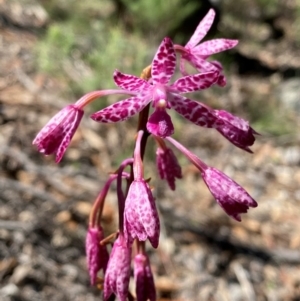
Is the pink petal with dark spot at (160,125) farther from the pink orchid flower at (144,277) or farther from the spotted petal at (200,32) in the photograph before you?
the pink orchid flower at (144,277)

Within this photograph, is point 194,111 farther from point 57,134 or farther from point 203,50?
point 57,134

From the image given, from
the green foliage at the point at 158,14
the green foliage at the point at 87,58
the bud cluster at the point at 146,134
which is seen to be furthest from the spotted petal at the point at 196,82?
the green foliage at the point at 158,14

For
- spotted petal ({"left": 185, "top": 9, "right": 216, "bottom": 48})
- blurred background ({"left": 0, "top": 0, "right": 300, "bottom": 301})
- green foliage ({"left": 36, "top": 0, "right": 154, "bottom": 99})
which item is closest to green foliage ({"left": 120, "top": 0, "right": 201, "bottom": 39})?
blurred background ({"left": 0, "top": 0, "right": 300, "bottom": 301})

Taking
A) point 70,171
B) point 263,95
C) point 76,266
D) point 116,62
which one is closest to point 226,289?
point 76,266

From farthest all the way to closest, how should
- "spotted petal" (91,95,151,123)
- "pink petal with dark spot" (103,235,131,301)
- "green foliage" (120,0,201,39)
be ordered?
1. "green foliage" (120,0,201,39)
2. "pink petal with dark spot" (103,235,131,301)
3. "spotted petal" (91,95,151,123)

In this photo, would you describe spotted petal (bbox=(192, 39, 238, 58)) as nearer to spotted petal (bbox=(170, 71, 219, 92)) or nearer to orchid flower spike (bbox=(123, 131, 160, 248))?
spotted petal (bbox=(170, 71, 219, 92))

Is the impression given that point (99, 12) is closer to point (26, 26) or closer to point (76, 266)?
point (26, 26)
